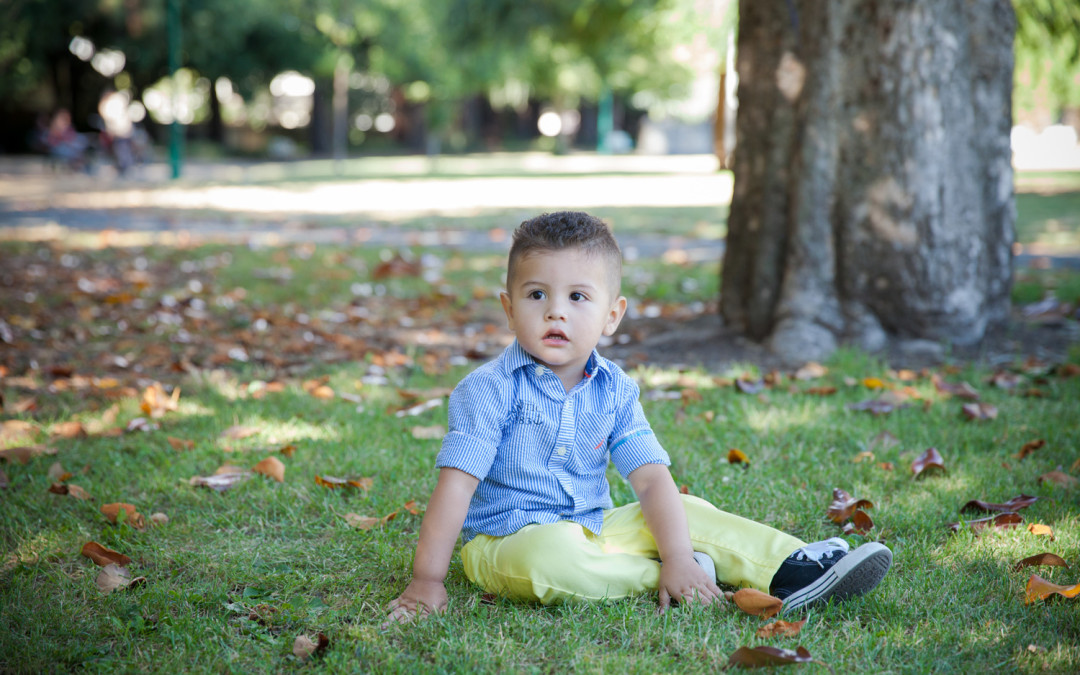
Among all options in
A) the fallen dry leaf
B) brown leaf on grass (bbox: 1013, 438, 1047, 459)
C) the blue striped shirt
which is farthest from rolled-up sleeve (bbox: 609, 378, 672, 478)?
the fallen dry leaf

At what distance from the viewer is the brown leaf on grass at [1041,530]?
8.72ft

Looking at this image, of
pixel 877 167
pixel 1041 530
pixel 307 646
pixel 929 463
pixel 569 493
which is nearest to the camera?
pixel 307 646

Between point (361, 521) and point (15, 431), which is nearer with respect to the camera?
point (361, 521)

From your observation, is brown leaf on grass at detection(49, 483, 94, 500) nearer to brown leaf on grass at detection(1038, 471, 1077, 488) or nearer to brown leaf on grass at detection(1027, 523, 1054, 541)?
brown leaf on grass at detection(1027, 523, 1054, 541)

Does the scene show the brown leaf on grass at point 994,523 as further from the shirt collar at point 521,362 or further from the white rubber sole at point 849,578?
the shirt collar at point 521,362

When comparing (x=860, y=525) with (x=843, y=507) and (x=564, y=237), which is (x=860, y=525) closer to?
(x=843, y=507)

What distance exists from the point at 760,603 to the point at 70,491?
88.8 inches

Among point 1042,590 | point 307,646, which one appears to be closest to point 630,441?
point 307,646

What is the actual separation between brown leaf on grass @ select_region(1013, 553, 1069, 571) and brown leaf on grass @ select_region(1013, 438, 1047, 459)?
1009 mm

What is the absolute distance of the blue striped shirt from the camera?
234 cm

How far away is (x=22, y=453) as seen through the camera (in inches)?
131

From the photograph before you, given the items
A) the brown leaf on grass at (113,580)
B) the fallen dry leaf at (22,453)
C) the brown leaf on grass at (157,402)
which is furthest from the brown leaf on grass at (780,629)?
the brown leaf on grass at (157,402)

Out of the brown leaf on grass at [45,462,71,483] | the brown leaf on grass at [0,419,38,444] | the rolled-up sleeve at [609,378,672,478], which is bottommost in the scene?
the brown leaf on grass at [45,462,71,483]

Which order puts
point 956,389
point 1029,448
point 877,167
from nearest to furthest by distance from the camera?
point 1029,448
point 956,389
point 877,167
